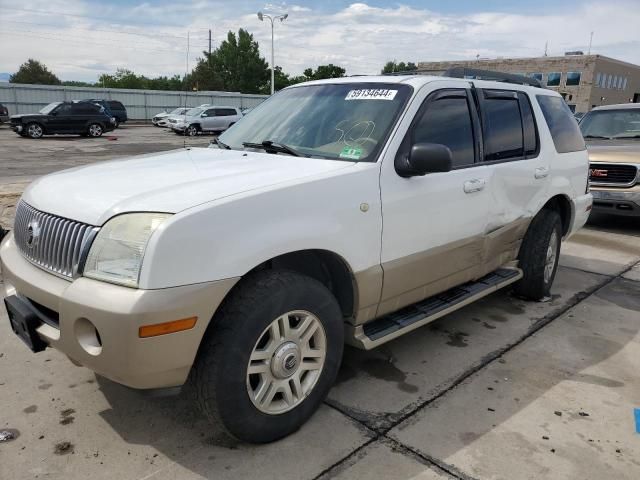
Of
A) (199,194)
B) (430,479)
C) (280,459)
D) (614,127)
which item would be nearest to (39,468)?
(280,459)

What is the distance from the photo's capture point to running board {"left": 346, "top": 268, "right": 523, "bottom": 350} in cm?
314

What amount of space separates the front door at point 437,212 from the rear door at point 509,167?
13 centimetres

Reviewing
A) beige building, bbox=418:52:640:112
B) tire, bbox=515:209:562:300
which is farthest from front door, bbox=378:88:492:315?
beige building, bbox=418:52:640:112

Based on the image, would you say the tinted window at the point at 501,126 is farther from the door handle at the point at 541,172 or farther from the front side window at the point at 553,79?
the front side window at the point at 553,79

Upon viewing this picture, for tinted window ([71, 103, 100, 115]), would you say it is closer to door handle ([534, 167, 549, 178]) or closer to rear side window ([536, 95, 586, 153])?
rear side window ([536, 95, 586, 153])

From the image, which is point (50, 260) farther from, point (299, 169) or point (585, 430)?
point (585, 430)

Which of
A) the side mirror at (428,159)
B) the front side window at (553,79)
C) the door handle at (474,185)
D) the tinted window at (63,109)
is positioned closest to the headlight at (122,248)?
the side mirror at (428,159)

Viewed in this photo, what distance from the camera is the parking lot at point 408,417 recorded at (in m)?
2.60

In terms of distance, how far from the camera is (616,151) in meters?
8.17

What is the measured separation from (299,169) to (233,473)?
1556 mm

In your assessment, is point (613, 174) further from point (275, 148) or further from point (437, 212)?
point (275, 148)

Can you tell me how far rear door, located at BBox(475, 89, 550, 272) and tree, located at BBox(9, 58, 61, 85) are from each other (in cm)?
7818

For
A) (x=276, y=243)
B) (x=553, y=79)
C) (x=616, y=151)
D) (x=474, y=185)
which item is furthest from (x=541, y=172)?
(x=553, y=79)

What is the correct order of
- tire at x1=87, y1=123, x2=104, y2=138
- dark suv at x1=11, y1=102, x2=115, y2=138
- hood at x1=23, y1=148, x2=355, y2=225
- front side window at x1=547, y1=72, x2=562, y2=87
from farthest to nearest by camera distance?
front side window at x1=547, y1=72, x2=562, y2=87, tire at x1=87, y1=123, x2=104, y2=138, dark suv at x1=11, y1=102, x2=115, y2=138, hood at x1=23, y1=148, x2=355, y2=225
